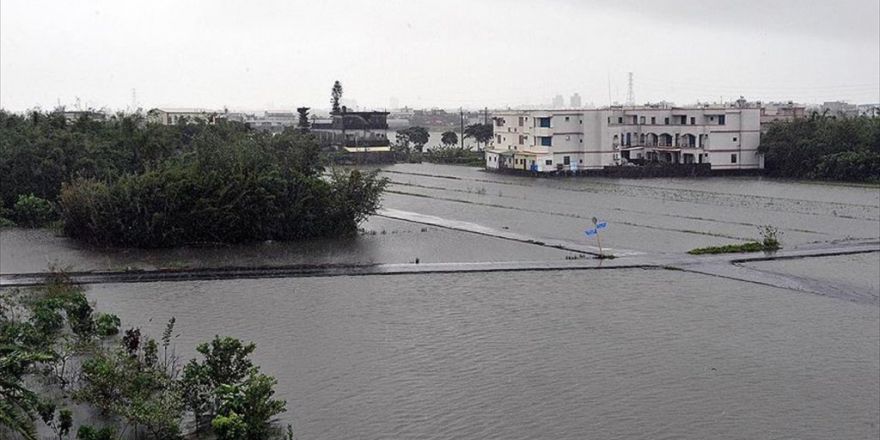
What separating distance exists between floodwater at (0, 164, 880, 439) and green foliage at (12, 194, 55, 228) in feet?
4.58

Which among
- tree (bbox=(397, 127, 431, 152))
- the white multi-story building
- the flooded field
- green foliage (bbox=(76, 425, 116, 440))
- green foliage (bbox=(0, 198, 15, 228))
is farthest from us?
tree (bbox=(397, 127, 431, 152))

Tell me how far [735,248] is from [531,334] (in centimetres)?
708

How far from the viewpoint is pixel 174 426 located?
310 inches

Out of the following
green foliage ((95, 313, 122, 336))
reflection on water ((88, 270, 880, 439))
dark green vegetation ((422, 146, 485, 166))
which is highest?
dark green vegetation ((422, 146, 485, 166))

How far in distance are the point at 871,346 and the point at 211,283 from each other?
29.6ft

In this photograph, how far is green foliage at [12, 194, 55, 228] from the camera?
68.0ft

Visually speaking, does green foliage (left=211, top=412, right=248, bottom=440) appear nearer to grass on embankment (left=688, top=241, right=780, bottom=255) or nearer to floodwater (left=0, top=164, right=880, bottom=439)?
floodwater (left=0, top=164, right=880, bottom=439)

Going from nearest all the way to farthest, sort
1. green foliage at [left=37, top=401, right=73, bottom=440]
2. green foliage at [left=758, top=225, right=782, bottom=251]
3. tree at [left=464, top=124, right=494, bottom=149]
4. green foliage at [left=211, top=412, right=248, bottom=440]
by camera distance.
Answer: green foliage at [left=211, top=412, right=248, bottom=440] → green foliage at [left=37, top=401, right=73, bottom=440] → green foliage at [left=758, top=225, right=782, bottom=251] → tree at [left=464, top=124, right=494, bottom=149]

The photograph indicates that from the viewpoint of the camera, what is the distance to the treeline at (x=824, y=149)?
101 ft

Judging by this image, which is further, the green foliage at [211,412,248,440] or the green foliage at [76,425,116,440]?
the green foliage at [211,412,248,440]

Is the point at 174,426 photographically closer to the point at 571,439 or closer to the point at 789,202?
the point at 571,439

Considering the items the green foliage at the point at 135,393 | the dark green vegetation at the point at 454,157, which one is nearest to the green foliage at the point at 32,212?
the green foliage at the point at 135,393

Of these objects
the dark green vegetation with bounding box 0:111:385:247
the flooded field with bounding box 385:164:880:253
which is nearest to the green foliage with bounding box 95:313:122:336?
the dark green vegetation with bounding box 0:111:385:247

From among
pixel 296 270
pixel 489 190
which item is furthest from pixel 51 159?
pixel 489 190
